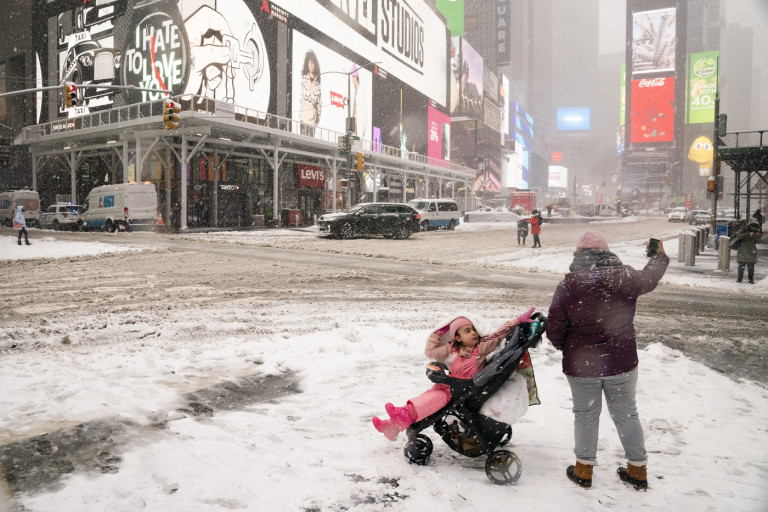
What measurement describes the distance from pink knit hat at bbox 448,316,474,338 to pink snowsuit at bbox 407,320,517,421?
94 mm

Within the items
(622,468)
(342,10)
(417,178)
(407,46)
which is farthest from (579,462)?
(407,46)

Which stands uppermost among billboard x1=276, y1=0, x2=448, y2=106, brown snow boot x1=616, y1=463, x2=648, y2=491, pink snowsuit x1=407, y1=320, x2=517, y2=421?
billboard x1=276, y1=0, x2=448, y2=106

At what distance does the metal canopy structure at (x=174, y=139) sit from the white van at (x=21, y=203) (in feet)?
8.10

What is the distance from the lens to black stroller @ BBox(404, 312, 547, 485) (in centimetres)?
310

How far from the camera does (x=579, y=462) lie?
314cm

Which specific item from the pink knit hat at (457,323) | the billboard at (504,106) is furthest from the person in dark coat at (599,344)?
the billboard at (504,106)

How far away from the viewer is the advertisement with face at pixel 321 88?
138 ft

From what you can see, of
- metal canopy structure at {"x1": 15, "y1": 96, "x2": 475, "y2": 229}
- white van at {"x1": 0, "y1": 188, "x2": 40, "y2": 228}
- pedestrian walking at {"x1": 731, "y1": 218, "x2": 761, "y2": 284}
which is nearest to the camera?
pedestrian walking at {"x1": 731, "y1": 218, "x2": 761, "y2": 284}

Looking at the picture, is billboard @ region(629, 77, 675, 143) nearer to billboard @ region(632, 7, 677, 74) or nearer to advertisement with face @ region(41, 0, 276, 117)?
billboard @ region(632, 7, 677, 74)

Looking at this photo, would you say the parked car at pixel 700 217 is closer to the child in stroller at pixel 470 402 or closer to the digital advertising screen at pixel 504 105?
the child in stroller at pixel 470 402

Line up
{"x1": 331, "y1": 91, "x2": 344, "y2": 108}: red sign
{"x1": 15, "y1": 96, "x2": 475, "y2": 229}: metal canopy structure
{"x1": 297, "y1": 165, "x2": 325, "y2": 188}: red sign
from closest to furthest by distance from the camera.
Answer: {"x1": 15, "y1": 96, "x2": 475, "y2": 229}: metal canopy structure → {"x1": 297, "y1": 165, "x2": 325, "y2": 188}: red sign → {"x1": 331, "y1": 91, "x2": 344, "y2": 108}: red sign

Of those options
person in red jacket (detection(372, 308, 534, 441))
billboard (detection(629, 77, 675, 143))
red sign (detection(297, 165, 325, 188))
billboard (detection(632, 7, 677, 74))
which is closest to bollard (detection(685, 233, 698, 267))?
person in red jacket (detection(372, 308, 534, 441))

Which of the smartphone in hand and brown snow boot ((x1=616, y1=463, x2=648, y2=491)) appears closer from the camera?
brown snow boot ((x1=616, y1=463, x2=648, y2=491))

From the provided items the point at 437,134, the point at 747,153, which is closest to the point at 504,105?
the point at 437,134
